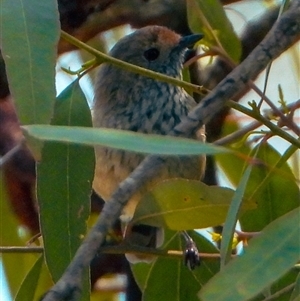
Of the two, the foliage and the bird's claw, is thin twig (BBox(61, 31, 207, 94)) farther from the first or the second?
the bird's claw

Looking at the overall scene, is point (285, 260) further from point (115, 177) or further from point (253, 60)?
point (115, 177)

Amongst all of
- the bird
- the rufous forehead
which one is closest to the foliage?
the bird

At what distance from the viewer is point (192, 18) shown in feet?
6.36

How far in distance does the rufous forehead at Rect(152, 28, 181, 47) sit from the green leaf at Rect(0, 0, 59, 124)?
1.26m

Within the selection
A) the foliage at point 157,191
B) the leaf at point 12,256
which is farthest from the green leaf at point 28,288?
the leaf at point 12,256

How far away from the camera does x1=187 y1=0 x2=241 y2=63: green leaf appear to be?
1777 millimetres

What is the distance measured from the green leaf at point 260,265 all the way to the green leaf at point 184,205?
325 mm

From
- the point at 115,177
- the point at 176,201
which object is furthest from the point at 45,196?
the point at 115,177

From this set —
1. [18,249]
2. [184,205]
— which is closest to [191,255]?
[184,205]

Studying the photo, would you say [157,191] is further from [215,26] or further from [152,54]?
[152,54]

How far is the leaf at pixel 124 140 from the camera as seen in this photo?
101 centimetres

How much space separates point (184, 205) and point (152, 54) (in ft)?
4.22

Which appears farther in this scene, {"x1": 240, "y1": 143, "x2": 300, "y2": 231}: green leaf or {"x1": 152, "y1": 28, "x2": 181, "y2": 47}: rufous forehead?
{"x1": 152, "y1": 28, "x2": 181, "y2": 47}: rufous forehead

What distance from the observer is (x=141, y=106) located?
8.20 feet
